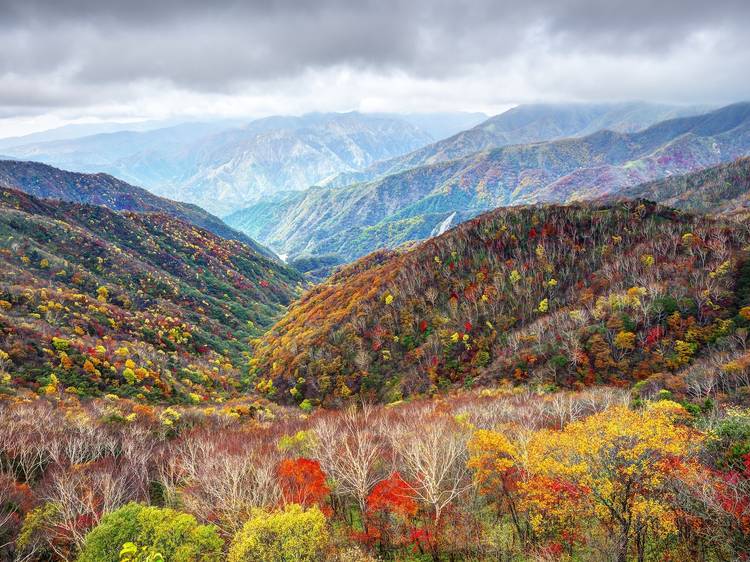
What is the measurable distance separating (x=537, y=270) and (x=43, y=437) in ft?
417

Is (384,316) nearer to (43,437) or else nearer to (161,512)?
(43,437)

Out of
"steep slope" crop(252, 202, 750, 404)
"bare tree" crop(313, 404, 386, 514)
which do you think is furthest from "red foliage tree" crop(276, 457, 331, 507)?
"steep slope" crop(252, 202, 750, 404)

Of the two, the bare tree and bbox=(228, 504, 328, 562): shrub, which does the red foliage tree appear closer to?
the bare tree

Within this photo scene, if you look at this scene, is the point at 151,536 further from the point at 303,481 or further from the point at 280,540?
the point at 303,481

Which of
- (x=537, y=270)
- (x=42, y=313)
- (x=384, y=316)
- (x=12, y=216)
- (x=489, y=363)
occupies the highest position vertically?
(x=12, y=216)

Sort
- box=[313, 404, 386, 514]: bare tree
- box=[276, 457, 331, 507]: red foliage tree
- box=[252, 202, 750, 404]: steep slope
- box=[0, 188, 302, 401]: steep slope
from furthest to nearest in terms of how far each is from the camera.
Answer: box=[0, 188, 302, 401]: steep slope → box=[252, 202, 750, 404]: steep slope → box=[276, 457, 331, 507]: red foliage tree → box=[313, 404, 386, 514]: bare tree

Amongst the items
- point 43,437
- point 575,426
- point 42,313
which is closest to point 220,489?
point 43,437

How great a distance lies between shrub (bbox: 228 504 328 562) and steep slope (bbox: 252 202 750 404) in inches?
3236

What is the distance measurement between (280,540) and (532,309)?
353ft

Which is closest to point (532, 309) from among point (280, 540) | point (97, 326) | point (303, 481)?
point (303, 481)

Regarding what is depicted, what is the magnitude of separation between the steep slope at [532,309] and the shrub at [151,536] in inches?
3374

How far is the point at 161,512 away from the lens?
1224 inches

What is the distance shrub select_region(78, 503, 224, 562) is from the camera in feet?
93.4

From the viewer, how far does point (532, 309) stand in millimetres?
121500
